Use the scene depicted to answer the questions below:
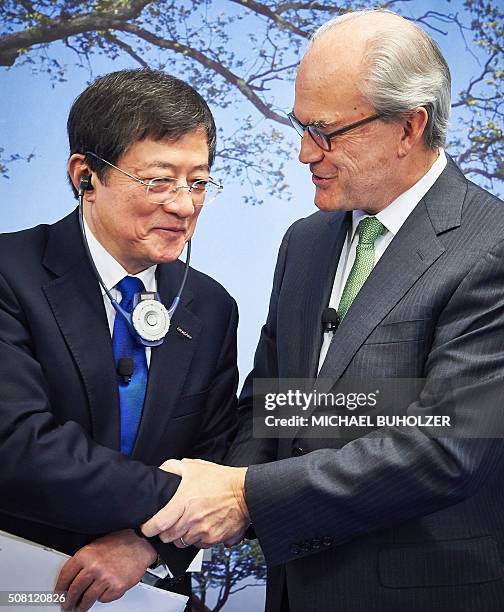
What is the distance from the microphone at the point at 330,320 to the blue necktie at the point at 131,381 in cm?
45

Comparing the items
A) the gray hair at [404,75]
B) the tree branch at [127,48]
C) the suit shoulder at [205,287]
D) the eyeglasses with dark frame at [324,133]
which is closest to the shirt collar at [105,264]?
the suit shoulder at [205,287]

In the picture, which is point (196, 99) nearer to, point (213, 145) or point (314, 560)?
point (213, 145)

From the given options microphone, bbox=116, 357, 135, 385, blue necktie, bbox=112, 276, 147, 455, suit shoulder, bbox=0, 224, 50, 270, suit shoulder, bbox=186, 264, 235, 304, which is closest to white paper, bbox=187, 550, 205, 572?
blue necktie, bbox=112, 276, 147, 455

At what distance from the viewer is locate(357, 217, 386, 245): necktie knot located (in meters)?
2.60

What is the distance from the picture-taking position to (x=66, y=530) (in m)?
2.48

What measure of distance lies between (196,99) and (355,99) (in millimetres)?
382

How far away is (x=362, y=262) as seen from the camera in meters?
2.59

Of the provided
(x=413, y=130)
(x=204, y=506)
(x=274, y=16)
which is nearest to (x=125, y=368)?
(x=204, y=506)

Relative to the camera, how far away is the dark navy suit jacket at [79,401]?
2334 millimetres

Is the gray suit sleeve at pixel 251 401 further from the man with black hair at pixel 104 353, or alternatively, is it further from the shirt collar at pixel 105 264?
the shirt collar at pixel 105 264

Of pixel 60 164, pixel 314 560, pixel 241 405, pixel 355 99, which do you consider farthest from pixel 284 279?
pixel 60 164

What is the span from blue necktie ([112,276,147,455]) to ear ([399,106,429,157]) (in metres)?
0.76

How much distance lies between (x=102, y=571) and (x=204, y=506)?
279 mm

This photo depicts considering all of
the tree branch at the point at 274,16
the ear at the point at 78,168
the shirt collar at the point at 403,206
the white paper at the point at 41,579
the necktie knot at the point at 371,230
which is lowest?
the white paper at the point at 41,579
